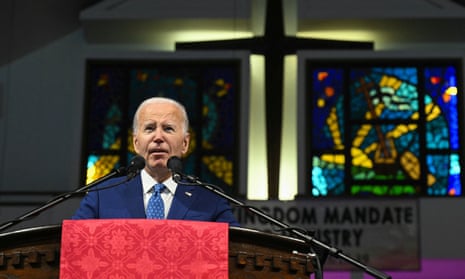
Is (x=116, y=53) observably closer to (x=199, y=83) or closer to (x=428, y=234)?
(x=199, y=83)

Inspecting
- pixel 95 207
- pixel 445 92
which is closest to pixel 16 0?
pixel 445 92

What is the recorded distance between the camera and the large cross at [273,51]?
5469 millimetres

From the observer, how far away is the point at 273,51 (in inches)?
219

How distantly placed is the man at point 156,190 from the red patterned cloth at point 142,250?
441 millimetres

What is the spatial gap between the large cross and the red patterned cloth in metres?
3.70

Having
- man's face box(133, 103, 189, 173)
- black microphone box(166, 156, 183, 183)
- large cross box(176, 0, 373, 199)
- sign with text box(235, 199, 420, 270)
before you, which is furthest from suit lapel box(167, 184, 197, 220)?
large cross box(176, 0, 373, 199)

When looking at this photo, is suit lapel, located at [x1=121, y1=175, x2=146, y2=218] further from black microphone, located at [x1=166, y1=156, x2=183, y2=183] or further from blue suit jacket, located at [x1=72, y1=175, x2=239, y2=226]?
black microphone, located at [x1=166, y1=156, x2=183, y2=183]

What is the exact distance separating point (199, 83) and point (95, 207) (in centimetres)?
384

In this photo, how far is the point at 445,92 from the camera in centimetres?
583

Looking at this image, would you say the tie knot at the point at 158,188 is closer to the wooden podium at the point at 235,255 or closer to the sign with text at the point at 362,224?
the wooden podium at the point at 235,255

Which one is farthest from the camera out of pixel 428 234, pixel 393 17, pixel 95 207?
pixel 393 17

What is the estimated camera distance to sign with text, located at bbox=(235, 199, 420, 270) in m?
5.17

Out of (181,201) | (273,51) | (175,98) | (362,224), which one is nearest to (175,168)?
(181,201)

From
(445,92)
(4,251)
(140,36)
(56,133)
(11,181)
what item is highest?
(140,36)
